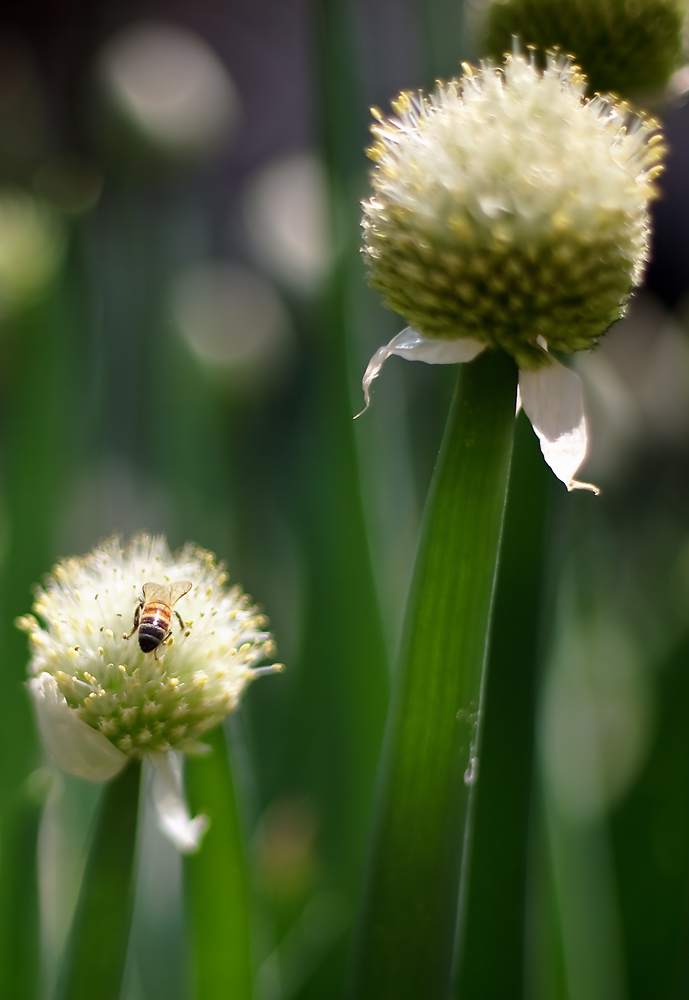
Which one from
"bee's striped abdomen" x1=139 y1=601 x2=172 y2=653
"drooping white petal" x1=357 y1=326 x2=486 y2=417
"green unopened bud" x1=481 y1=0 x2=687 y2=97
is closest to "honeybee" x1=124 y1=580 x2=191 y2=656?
"bee's striped abdomen" x1=139 y1=601 x2=172 y2=653

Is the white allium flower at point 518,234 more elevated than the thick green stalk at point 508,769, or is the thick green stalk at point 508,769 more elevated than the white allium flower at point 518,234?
the white allium flower at point 518,234

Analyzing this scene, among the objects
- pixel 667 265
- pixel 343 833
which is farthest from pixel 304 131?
pixel 343 833

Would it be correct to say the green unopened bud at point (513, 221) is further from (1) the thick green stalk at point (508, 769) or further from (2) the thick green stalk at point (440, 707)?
(1) the thick green stalk at point (508, 769)

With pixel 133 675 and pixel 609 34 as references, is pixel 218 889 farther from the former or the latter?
pixel 609 34

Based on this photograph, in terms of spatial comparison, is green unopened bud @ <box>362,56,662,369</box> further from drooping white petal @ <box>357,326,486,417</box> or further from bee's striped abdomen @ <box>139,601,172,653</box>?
bee's striped abdomen @ <box>139,601,172,653</box>

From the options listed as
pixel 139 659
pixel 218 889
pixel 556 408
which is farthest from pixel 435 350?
pixel 218 889

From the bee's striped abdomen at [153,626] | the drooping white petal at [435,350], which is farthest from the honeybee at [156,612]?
the drooping white petal at [435,350]
